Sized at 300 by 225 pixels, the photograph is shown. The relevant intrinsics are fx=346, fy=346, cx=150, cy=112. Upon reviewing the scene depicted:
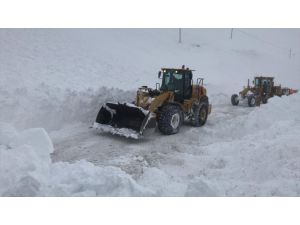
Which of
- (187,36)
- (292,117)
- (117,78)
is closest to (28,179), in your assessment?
(292,117)

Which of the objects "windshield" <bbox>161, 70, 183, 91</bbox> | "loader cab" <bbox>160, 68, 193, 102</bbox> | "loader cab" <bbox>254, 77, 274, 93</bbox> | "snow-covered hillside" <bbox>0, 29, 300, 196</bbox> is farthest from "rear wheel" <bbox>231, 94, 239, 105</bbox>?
"windshield" <bbox>161, 70, 183, 91</bbox>

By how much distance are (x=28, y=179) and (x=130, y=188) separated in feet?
5.16

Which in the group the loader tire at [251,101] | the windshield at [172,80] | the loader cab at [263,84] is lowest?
the loader tire at [251,101]

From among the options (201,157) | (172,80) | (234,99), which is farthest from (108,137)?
(234,99)

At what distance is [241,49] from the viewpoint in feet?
93.9

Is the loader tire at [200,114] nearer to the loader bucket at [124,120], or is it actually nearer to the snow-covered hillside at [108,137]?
the snow-covered hillside at [108,137]

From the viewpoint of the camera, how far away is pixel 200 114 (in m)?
11.3

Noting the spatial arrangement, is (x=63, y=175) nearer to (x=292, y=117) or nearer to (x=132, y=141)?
(x=132, y=141)

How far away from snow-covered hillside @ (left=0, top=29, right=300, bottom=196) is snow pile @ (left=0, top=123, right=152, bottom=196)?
16mm

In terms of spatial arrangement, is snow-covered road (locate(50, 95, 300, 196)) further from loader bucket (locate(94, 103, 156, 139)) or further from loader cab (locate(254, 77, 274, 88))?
loader cab (locate(254, 77, 274, 88))

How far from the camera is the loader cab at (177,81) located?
35.1ft

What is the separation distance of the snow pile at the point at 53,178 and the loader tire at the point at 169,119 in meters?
3.51

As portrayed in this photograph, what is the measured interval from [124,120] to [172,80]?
225 cm

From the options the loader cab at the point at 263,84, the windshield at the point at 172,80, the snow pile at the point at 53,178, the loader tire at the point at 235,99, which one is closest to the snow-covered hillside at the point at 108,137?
the snow pile at the point at 53,178
